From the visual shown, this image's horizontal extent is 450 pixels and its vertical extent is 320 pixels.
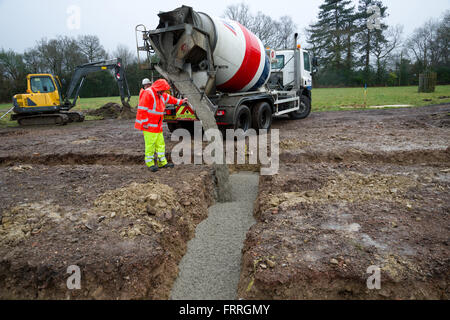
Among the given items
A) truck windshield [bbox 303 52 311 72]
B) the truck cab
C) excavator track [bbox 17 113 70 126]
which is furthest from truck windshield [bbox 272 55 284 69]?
excavator track [bbox 17 113 70 126]

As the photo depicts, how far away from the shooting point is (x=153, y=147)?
5480 millimetres

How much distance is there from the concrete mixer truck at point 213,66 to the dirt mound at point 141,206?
2602 millimetres

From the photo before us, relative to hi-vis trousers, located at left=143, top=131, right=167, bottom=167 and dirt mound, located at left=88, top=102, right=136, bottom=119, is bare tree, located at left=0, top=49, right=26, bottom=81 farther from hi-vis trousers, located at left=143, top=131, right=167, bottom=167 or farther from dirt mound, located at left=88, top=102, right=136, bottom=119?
hi-vis trousers, located at left=143, top=131, right=167, bottom=167

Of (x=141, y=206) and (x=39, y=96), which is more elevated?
(x=39, y=96)

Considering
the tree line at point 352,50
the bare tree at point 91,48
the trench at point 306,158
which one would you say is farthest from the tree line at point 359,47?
the trench at point 306,158

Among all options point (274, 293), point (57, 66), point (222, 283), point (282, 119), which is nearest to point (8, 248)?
point (222, 283)

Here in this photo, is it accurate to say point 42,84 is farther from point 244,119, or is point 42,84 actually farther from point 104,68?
point 244,119

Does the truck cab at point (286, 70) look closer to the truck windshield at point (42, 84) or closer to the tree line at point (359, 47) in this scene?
the truck windshield at point (42, 84)

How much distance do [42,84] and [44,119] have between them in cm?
164

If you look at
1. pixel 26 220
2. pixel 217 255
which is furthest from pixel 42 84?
pixel 217 255

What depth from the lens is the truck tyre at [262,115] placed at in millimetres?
8336

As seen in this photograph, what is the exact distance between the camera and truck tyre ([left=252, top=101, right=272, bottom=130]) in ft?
27.3

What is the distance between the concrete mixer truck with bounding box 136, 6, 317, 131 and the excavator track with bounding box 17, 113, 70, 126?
816cm

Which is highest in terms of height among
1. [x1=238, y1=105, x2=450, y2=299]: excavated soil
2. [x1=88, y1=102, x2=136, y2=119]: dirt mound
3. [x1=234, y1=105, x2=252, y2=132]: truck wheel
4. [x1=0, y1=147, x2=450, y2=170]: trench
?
[x1=88, y1=102, x2=136, y2=119]: dirt mound
